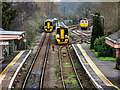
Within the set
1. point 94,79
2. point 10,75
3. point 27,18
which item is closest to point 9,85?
point 10,75

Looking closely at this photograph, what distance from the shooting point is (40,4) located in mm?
58438

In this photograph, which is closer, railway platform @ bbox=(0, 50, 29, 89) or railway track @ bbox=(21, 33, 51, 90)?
railway platform @ bbox=(0, 50, 29, 89)

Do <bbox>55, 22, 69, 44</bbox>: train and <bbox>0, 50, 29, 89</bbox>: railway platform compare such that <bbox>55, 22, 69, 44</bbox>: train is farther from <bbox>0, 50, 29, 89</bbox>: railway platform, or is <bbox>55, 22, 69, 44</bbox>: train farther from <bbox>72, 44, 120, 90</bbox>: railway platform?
<bbox>0, 50, 29, 89</bbox>: railway platform

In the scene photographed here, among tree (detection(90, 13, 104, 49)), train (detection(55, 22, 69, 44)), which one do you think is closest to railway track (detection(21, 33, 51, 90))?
train (detection(55, 22, 69, 44))

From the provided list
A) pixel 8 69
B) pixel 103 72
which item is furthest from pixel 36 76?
pixel 103 72

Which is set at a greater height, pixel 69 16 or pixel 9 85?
pixel 69 16

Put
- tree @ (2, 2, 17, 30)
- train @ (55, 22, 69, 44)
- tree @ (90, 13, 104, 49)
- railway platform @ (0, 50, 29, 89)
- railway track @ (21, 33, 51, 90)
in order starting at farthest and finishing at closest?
1. train @ (55, 22, 69, 44)
2. tree @ (2, 2, 17, 30)
3. tree @ (90, 13, 104, 49)
4. railway track @ (21, 33, 51, 90)
5. railway platform @ (0, 50, 29, 89)

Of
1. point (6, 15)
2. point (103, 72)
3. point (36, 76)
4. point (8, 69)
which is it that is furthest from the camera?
point (6, 15)

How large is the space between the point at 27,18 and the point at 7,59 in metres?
20.6

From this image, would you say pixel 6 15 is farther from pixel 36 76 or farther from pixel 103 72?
pixel 103 72

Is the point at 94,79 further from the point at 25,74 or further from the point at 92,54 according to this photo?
the point at 92,54

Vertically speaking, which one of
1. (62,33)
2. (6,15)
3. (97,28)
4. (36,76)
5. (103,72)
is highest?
(6,15)

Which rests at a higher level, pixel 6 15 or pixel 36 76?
pixel 6 15

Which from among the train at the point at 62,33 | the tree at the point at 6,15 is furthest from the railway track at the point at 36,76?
the tree at the point at 6,15
